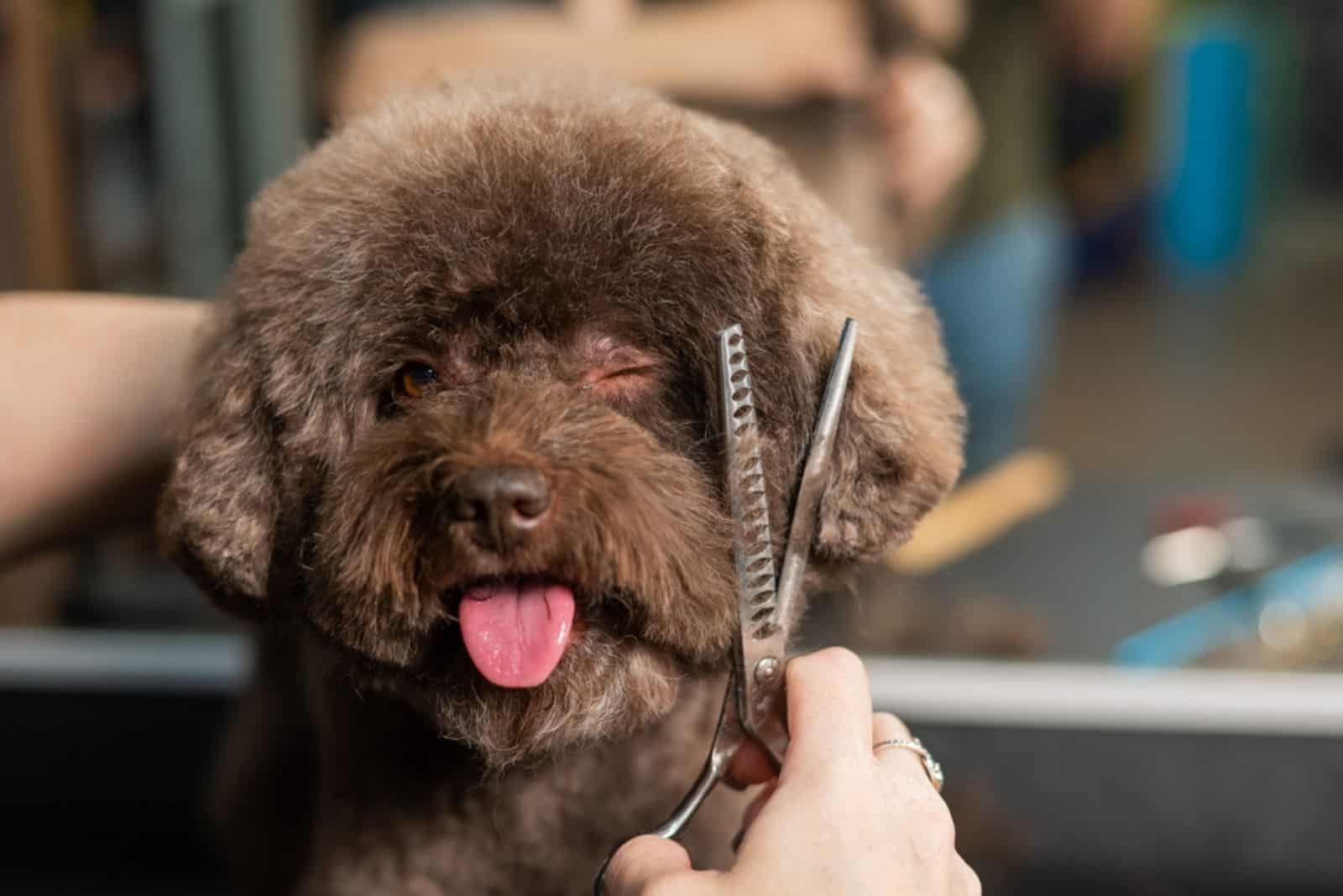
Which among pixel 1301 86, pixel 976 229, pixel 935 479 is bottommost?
pixel 1301 86

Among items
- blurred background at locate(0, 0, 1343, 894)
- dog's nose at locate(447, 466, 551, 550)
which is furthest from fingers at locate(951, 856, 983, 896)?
blurred background at locate(0, 0, 1343, 894)

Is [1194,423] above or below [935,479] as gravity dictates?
below

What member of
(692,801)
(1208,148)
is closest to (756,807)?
(692,801)

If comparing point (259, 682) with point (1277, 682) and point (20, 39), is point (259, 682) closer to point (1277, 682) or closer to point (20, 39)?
point (1277, 682)

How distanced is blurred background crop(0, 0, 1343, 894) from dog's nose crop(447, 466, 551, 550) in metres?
0.31

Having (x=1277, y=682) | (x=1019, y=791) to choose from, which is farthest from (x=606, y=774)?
(x=1277, y=682)

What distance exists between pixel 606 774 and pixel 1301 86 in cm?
497

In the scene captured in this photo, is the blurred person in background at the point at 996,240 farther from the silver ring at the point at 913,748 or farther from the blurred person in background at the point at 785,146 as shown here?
the silver ring at the point at 913,748

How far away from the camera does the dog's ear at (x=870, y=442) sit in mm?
625

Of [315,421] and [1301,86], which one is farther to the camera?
[1301,86]

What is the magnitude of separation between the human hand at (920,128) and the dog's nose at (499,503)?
1170mm

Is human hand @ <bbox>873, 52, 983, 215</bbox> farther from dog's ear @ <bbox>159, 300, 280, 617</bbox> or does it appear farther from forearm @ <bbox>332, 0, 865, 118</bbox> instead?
dog's ear @ <bbox>159, 300, 280, 617</bbox>

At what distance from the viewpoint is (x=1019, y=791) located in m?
1.26

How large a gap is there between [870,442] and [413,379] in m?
0.20
